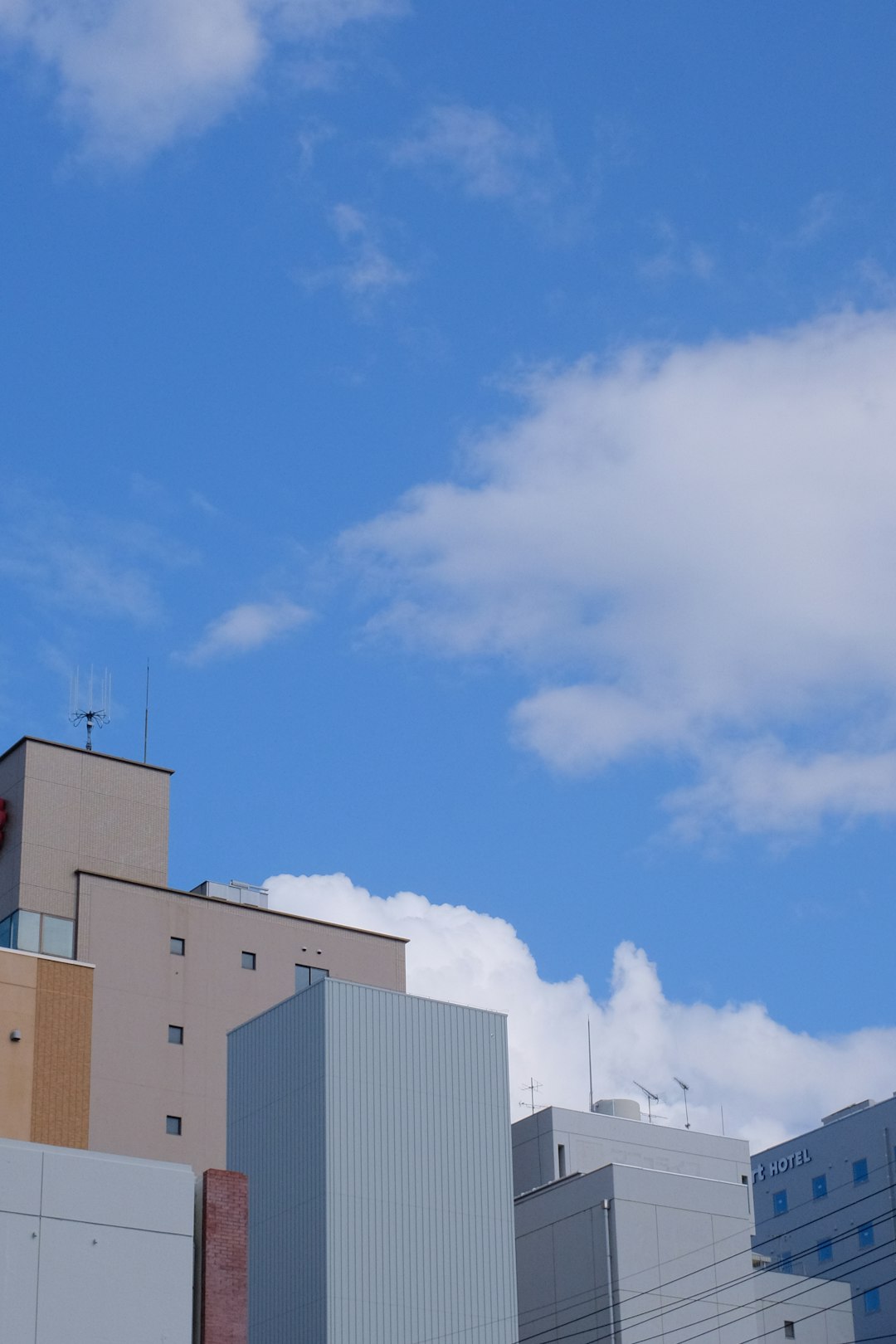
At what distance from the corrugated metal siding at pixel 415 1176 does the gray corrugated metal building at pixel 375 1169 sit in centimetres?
4

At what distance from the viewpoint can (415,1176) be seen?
57281 millimetres

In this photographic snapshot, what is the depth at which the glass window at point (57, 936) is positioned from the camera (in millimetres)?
86000

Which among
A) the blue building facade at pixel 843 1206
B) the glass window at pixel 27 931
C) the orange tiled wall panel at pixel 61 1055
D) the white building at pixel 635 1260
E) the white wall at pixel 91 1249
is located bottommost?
the white wall at pixel 91 1249

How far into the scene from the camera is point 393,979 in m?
95.9

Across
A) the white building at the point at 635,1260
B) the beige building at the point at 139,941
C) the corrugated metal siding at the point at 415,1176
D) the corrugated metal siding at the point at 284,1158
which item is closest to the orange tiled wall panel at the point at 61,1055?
the corrugated metal siding at the point at 284,1158

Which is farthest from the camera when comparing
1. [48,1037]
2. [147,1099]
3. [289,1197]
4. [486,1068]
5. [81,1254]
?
[147,1099]

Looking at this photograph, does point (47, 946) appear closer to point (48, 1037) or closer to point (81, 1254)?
point (48, 1037)

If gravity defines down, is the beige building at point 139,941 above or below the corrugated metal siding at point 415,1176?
above

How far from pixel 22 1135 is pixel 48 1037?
3.30m

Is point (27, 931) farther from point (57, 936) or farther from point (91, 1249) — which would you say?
point (91, 1249)

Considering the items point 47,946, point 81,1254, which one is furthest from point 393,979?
point 81,1254

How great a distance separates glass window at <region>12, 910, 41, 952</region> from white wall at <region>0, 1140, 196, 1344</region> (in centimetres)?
4933

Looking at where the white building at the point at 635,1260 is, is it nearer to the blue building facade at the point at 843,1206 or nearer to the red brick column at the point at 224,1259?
the red brick column at the point at 224,1259

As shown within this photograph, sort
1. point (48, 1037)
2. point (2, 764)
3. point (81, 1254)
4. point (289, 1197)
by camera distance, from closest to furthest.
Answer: point (81, 1254), point (289, 1197), point (48, 1037), point (2, 764)
